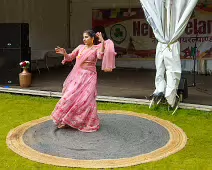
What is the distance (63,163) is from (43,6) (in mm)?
8894

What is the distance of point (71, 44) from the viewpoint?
13156 mm

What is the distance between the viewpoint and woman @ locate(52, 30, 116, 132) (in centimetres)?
496

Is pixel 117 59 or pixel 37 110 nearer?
pixel 37 110

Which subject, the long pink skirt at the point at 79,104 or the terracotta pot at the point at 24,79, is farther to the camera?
the terracotta pot at the point at 24,79

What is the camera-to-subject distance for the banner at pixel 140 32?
430 inches

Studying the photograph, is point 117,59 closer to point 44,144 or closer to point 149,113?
point 149,113

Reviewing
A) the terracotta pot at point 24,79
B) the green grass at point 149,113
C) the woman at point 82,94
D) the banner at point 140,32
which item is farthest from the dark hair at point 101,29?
the woman at point 82,94

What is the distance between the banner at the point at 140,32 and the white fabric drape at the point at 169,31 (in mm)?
4528

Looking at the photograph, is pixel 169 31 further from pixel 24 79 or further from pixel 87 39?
pixel 24 79

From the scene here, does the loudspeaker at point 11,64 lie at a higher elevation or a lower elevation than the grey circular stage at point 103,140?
higher

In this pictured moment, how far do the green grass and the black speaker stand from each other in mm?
915

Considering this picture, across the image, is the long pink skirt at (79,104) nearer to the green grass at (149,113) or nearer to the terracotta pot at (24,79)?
the green grass at (149,113)

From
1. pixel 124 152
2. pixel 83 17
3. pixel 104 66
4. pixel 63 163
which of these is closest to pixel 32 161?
pixel 63 163

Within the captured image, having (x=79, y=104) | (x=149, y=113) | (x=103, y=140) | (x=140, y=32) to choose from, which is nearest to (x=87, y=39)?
(x=79, y=104)
